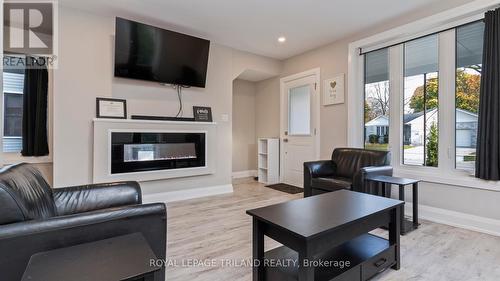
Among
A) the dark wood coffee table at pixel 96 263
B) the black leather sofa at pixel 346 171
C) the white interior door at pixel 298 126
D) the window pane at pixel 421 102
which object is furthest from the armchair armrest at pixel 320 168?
the dark wood coffee table at pixel 96 263

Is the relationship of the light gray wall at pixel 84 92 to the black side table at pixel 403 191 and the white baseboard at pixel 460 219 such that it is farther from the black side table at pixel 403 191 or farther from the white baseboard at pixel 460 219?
the white baseboard at pixel 460 219

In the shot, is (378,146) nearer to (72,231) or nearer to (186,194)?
(186,194)

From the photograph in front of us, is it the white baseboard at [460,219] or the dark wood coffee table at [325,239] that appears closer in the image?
the dark wood coffee table at [325,239]

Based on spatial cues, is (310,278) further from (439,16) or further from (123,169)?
(439,16)

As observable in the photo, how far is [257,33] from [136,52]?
1.81 meters

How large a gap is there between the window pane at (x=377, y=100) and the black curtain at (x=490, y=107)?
106 centimetres

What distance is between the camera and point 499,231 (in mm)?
2389

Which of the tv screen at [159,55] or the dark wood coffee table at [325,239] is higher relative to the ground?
the tv screen at [159,55]

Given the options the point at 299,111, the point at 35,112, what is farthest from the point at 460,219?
the point at 35,112

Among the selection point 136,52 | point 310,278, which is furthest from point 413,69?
point 136,52

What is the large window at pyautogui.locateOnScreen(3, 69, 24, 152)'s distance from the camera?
320 centimetres

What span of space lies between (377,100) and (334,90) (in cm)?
70

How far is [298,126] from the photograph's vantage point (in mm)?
4750

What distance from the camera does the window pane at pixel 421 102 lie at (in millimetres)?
2992
